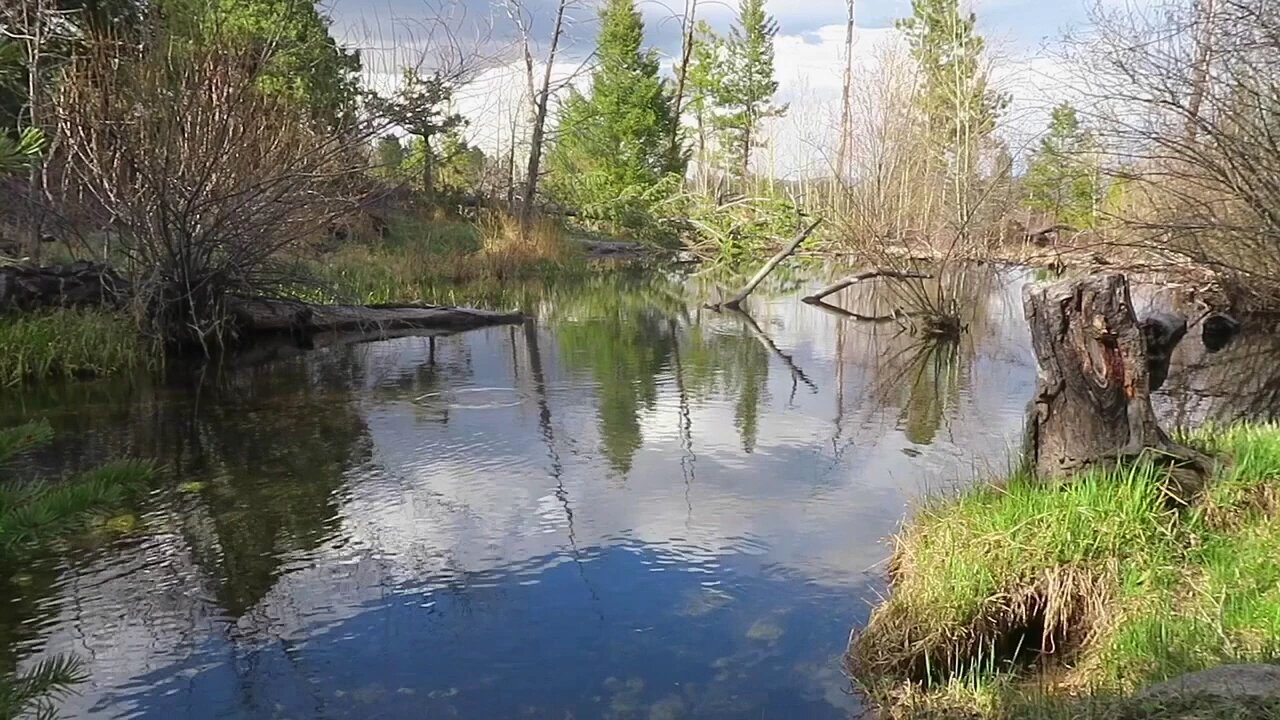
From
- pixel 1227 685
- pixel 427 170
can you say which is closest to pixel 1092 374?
pixel 1227 685

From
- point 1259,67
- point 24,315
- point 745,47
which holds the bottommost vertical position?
point 24,315

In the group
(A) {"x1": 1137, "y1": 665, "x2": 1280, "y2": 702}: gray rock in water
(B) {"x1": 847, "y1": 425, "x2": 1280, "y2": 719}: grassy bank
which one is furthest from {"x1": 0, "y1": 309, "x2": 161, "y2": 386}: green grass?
(A) {"x1": 1137, "y1": 665, "x2": 1280, "y2": 702}: gray rock in water

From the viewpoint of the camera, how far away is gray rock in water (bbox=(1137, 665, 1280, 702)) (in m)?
2.31

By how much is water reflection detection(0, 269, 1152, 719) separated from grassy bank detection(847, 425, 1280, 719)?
0.32m

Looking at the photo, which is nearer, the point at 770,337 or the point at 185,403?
the point at 185,403

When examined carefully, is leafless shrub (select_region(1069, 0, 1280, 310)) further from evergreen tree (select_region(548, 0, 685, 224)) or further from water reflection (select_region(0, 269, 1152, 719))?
evergreen tree (select_region(548, 0, 685, 224))

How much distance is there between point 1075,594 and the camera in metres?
3.64

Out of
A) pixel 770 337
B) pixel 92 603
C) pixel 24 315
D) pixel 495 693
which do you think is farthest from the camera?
pixel 770 337

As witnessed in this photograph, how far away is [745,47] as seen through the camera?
39250 millimetres

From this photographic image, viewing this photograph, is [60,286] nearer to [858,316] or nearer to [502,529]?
[502,529]

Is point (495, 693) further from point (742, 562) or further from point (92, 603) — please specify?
point (92, 603)

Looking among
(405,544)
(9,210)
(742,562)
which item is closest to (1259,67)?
(742,562)

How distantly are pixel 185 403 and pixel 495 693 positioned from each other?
553cm

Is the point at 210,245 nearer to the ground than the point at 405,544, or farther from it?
farther from it
